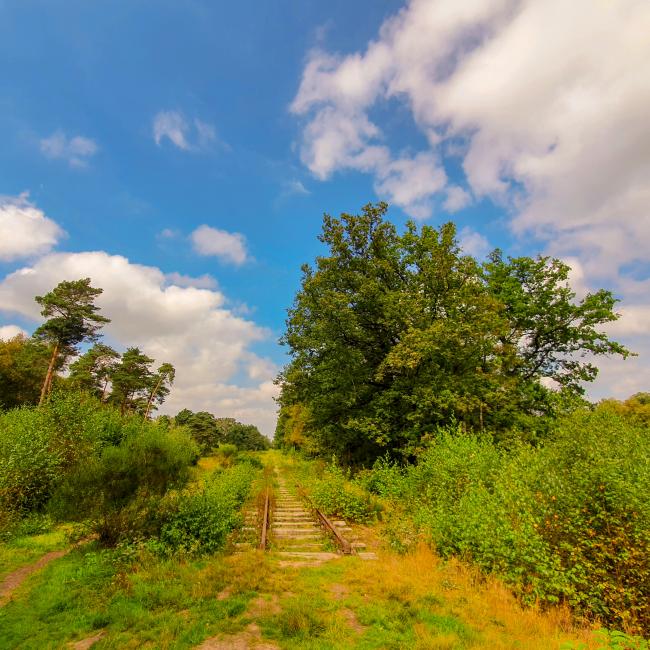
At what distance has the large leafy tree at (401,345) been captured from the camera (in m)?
19.5

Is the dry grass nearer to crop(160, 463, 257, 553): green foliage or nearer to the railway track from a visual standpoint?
the railway track

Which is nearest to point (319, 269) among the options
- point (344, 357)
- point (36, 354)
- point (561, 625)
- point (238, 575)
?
point (344, 357)

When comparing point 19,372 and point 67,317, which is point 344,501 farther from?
point 19,372

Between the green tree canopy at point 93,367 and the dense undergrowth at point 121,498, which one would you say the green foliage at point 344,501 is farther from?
the green tree canopy at point 93,367

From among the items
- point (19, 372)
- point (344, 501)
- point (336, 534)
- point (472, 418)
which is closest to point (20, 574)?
point (336, 534)

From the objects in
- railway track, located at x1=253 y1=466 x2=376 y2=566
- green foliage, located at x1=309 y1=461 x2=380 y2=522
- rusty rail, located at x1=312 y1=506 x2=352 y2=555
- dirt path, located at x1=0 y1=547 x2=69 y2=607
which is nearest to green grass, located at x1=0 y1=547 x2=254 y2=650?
dirt path, located at x1=0 y1=547 x2=69 y2=607

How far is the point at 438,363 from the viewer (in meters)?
20.7

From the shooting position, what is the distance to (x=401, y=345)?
1900 cm

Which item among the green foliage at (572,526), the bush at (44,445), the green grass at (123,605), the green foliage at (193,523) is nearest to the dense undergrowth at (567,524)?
the green foliage at (572,526)

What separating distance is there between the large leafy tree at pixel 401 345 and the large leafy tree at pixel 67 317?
82.6 feet

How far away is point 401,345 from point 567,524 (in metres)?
12.9

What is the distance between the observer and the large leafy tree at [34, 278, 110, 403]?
34125mm

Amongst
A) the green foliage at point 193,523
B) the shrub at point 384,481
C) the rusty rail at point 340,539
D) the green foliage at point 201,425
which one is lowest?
the rusty rail at point 340,539

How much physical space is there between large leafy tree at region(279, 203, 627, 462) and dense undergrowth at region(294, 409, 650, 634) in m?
9.09
